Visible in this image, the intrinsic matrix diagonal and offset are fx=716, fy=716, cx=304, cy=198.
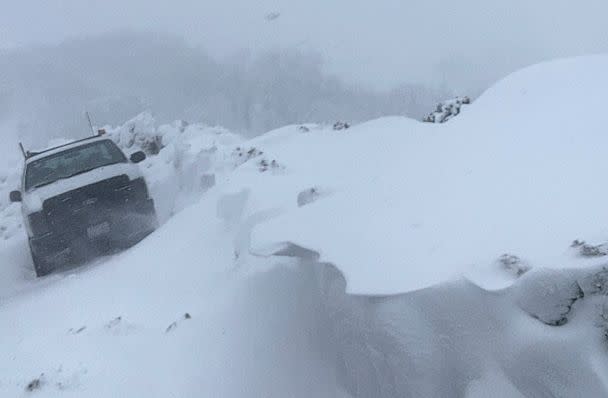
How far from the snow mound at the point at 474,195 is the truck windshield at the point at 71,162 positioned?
3.90 metres

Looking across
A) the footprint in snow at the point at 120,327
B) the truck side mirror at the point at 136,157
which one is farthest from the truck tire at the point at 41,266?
the footprint in snow at the point at 120,327

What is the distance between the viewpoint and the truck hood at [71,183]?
905 centimetres

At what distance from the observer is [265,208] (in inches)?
255

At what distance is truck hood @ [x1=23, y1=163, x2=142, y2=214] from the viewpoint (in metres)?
9.05

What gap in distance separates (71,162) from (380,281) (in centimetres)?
727

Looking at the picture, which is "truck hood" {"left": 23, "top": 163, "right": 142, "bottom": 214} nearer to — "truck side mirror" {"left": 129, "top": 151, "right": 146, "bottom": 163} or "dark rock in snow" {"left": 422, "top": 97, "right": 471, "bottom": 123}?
"truck side mirror" {"left": 129, "top": 151, "right": 146, "bottom": 163}

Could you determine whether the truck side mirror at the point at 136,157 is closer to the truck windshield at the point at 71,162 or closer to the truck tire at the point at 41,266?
the truck windshield at the point at 71,162

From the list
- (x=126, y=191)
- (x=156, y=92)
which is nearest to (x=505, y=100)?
(x=126, y=191)

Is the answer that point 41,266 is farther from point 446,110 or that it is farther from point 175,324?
point 446,110

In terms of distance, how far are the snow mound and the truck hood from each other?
335 centimetres

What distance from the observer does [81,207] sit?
9109mm

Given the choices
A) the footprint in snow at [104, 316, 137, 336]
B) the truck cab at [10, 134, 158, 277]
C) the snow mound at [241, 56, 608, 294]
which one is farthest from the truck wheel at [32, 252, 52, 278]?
the snow mound at [241, 56, 608, 294]

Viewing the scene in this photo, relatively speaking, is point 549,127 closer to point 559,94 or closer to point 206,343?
point 559,94

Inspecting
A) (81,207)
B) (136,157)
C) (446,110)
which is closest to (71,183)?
(81,207)
